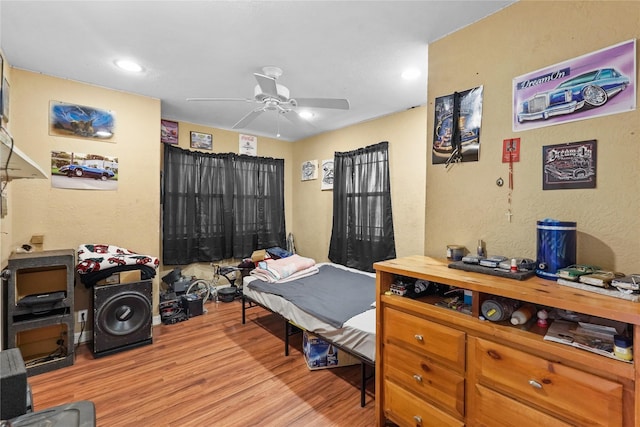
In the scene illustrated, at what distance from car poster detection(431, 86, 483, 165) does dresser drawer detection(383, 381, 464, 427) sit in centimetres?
150

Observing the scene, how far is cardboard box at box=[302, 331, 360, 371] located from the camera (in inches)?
101

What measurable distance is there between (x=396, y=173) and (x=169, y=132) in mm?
3395

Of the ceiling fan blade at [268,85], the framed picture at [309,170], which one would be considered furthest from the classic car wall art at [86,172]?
the framed picture at [309,170]

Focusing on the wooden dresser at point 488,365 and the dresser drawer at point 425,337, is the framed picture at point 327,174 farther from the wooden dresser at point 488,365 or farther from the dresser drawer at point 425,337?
the dresser drawer at point 425,337

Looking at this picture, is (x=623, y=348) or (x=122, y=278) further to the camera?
(x=122, y=278)

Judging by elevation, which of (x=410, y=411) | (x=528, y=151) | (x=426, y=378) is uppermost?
(x=528, y=151)

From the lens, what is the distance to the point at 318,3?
178 centimetres

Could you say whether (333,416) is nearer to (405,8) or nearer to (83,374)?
(83,374)

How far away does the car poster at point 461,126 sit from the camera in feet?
6.00

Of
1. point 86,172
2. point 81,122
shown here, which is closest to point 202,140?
point 81,122

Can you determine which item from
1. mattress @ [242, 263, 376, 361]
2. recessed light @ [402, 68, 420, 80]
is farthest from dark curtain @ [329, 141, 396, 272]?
mattress @ [242, 263, 376, 361]

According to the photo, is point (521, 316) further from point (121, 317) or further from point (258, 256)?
point (258, 256)

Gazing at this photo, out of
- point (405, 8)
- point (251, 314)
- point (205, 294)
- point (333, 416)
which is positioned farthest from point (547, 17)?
point (205, 294)

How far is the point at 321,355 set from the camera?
8.45ft
